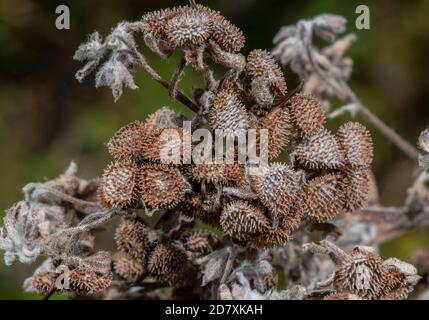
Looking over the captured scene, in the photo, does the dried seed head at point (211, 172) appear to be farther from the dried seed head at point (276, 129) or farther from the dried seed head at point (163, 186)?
the dried seed head at point (276, 129)

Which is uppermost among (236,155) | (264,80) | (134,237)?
(264,80)

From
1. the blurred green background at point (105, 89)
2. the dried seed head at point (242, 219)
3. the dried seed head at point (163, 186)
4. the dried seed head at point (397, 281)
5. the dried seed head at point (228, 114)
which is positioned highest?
the blurred green background at point (105, 89)

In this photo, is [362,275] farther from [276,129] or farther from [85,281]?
[85,281]

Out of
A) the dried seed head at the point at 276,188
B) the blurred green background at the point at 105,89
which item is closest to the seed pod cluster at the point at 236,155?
the dried seed head at the point at 276,188

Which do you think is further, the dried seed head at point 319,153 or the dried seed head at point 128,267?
the dried seed head at point 128,267

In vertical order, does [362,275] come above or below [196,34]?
below

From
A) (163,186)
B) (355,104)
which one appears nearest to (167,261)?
Result: (163,186)
